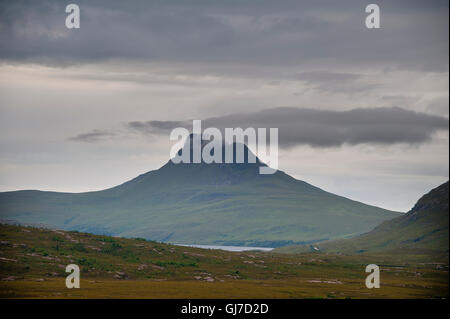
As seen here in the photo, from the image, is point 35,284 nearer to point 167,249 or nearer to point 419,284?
point 167,249

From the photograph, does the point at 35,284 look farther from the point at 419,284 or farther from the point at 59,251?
the point at 419,284

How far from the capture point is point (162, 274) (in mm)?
149875

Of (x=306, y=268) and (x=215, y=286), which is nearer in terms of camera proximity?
(x=215, y=286)

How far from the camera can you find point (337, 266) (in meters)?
198

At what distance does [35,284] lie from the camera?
121 m

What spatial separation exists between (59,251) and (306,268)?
63.7 m

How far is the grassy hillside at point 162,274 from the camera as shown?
120812 mm

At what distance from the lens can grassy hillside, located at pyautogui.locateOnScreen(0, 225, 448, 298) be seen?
4756 inches
